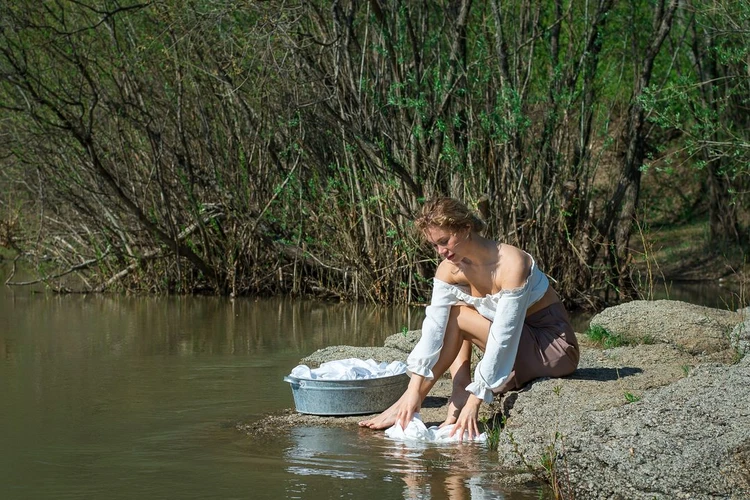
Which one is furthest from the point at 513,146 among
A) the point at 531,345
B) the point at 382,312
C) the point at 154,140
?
the point at 531,345

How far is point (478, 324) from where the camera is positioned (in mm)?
6312

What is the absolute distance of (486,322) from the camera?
6.30m

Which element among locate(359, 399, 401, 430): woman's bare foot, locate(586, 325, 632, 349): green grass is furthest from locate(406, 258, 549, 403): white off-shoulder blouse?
locate(586, 325, 632, 349): green grass

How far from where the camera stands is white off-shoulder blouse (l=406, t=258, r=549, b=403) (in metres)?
6.04

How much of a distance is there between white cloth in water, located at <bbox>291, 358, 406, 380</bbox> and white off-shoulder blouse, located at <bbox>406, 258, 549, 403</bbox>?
0.57 m

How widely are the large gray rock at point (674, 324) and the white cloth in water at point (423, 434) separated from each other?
2629mm

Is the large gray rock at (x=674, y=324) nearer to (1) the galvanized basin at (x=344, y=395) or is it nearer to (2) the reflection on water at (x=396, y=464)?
(1) the galvanized basin at (x=344, y=395)

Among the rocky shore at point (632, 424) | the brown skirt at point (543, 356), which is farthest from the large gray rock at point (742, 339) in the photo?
the brown skirt at point (543, 356)

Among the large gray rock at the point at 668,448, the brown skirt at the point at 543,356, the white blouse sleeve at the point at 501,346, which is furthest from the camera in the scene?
the brown skirt at the point at 543,356

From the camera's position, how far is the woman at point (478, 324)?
607 cm

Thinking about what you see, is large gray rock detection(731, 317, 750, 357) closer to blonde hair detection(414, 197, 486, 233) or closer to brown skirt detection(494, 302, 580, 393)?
brown skirt detection(494, 302, 580, 393)

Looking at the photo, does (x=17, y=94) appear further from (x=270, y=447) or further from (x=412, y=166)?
(x=270, y=447)

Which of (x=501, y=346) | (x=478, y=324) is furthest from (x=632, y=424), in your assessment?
(x=478, y=324)

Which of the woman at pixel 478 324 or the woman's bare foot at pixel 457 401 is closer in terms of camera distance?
the woman at pixel 478 324
